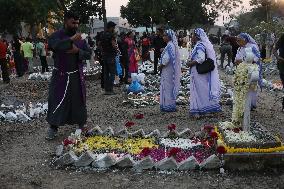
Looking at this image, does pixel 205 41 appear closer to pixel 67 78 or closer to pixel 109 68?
pixel 67 78

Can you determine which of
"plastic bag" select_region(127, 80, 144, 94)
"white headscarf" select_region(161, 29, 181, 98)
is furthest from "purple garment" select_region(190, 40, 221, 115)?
"plastic bag" select_region(127, 80, 144, 94)

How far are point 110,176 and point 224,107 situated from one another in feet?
17.6

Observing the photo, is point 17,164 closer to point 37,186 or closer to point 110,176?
point 37,186

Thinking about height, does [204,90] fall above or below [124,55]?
below

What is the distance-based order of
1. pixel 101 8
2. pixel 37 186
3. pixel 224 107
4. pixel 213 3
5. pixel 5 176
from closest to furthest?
pixel 37 186, pixel 5 176, pixel 224 107, pixel 101 8, pixel 213 3

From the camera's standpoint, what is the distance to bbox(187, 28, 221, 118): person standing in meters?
9.01

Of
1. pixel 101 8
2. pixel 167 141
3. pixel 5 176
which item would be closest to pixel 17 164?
pixel 5 176

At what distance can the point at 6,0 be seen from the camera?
23.7 meters

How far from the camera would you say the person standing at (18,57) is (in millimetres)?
20256

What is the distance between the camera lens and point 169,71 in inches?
392

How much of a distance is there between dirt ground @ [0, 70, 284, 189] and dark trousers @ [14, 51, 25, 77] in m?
9.99

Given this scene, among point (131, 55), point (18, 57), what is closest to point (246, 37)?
point (131, 55)

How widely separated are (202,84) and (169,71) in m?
1.04

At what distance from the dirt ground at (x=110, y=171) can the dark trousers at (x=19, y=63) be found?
32.8 ft
